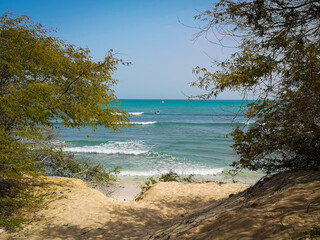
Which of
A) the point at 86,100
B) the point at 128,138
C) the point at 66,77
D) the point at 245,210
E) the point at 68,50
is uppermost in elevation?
the point at 68,50

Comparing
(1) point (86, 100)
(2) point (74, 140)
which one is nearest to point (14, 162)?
(1) point (86, 100)

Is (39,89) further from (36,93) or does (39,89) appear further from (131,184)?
(131,184)

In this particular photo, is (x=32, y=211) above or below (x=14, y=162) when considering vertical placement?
below

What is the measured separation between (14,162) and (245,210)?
6137 millimetres

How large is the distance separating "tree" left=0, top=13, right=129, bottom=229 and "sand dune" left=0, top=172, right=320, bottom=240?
4.72 feet

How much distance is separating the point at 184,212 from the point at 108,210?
2.62 m

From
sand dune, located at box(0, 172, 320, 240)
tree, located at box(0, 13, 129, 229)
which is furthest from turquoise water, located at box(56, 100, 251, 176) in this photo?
tree, located at box(0, 13, 129, 229)

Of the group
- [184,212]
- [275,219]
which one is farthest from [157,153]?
[275,219]

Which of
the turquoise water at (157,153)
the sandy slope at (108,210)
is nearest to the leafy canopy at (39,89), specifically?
the sandy slope at (108,210)

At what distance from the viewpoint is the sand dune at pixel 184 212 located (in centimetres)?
346

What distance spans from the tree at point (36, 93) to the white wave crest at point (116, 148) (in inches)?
573

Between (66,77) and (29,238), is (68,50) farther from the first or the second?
(29,238)

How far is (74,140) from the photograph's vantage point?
30484 millimetres

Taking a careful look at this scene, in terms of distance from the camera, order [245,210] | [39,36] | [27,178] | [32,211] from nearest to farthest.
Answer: [245,210], [32,211], [39,36], [27,178]
